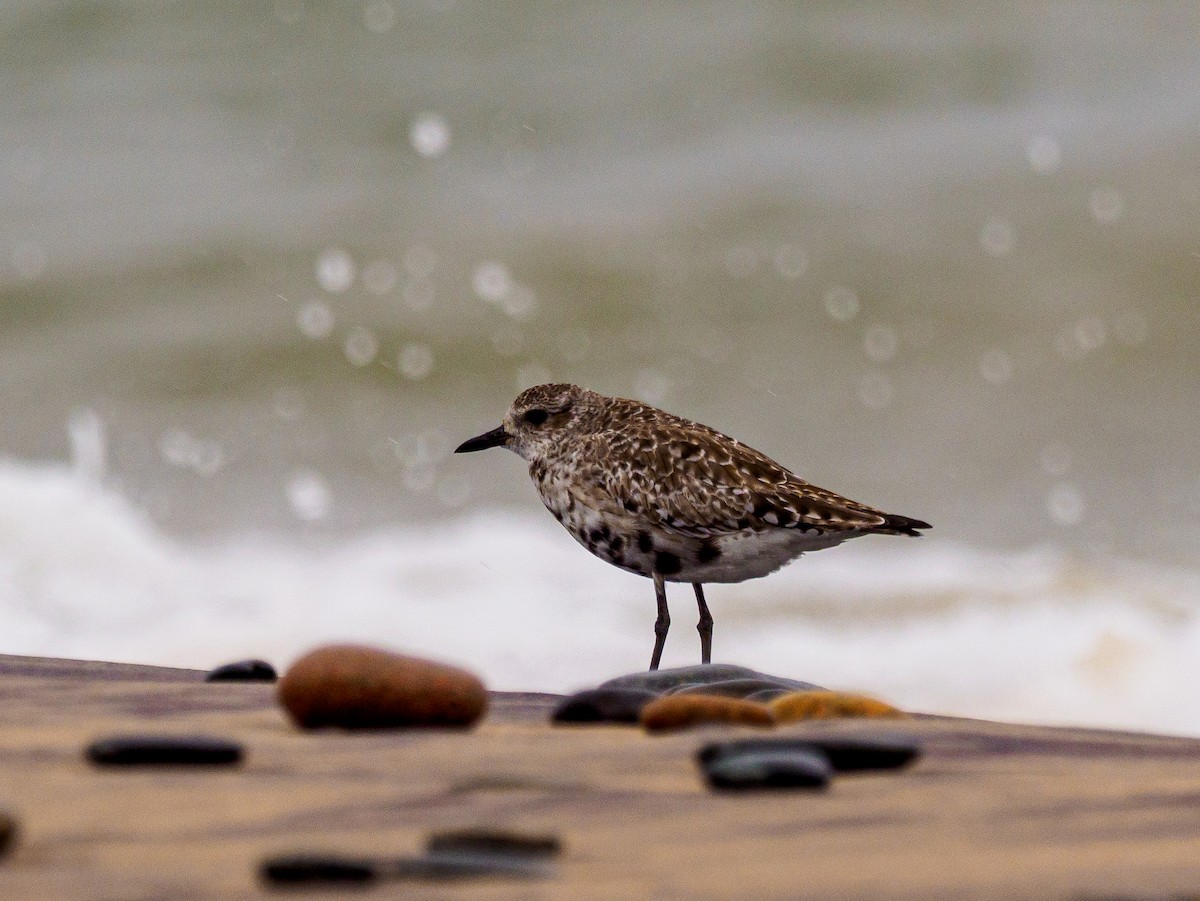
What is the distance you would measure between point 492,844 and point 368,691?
5.60 ft

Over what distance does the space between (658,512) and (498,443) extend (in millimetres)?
1499

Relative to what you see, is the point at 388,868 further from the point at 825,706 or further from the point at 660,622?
the point at 660,622

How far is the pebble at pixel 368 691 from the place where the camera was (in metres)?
5.15

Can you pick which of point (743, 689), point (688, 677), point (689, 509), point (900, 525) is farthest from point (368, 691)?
point (900, 525)

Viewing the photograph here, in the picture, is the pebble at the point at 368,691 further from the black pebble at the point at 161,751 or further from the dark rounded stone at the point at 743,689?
the dark rounded stone at the point at 743,689

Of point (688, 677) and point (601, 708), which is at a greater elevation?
point (688, 677)

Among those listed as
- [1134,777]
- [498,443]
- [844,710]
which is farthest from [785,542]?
[1134,777]

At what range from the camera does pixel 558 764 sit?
15.3ft

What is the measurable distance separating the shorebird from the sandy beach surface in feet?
11.2

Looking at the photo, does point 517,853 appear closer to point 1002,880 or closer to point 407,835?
point 407,835

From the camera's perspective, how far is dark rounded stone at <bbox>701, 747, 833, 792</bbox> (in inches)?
168

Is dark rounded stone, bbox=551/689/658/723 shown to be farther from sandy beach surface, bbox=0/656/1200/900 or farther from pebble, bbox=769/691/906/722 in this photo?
pebble, bbox=769/691/906/722

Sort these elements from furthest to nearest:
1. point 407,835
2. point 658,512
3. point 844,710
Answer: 1. point 658,512
2. point 844,710
3. point 407,835

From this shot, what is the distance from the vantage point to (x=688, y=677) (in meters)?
7.02
